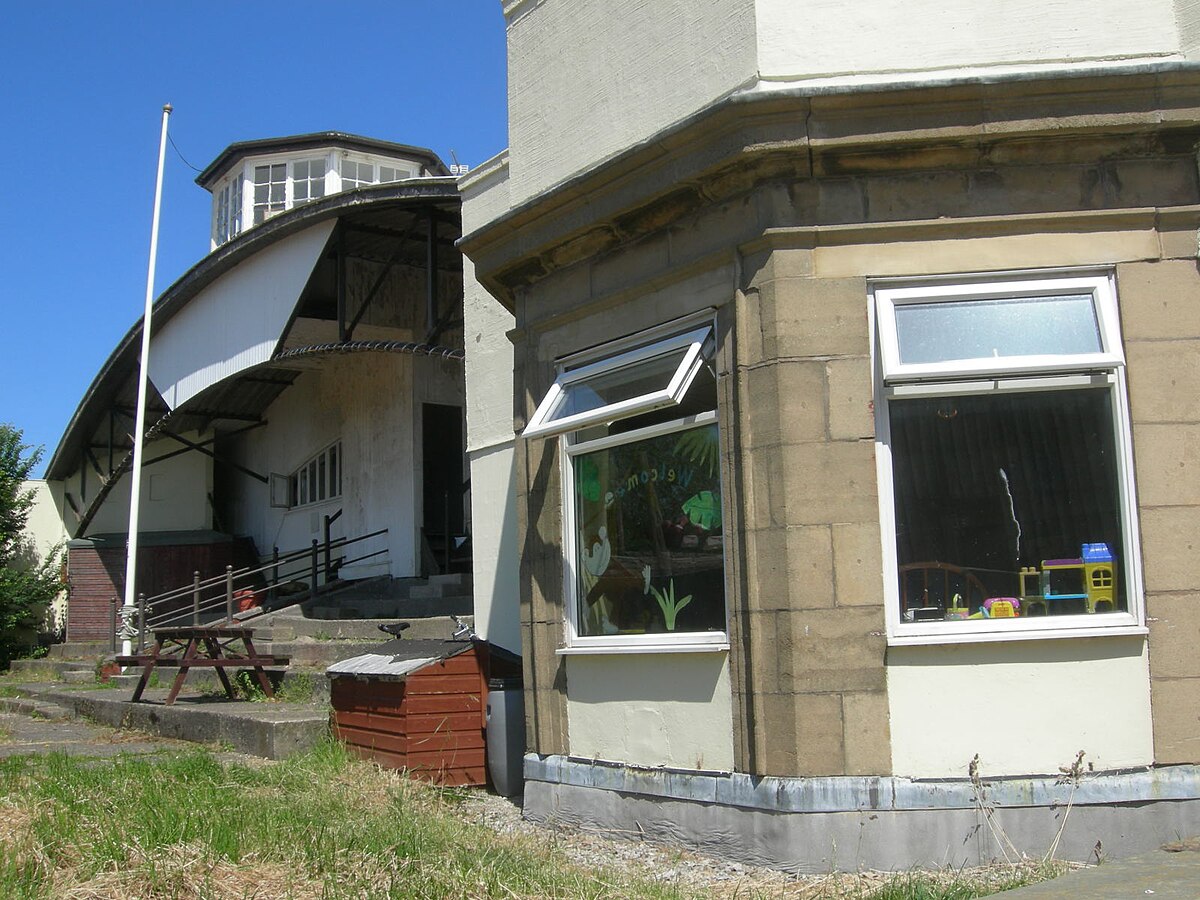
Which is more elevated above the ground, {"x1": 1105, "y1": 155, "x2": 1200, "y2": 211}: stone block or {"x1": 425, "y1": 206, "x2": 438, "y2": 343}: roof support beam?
{"x1": 425, "y1": 206, "x2": 438, "y2": 343}: roof support beam

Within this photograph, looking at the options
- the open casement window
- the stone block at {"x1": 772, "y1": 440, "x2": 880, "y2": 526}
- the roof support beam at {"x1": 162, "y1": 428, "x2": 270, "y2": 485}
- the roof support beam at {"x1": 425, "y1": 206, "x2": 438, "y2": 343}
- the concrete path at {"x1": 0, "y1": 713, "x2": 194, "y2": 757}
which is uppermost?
the roof support beam at {"x1": 425, "y1": 206, "x2": 438, "y2": 343}

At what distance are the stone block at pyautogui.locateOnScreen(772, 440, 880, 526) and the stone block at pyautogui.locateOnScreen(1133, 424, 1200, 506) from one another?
54.0 inches

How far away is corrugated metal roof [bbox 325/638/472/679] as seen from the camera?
8.62 meters

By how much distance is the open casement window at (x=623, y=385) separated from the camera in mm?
6793

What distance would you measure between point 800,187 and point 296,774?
5210 millimetres

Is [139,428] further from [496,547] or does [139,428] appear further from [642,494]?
[642,494]

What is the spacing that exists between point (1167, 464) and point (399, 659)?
551 cm

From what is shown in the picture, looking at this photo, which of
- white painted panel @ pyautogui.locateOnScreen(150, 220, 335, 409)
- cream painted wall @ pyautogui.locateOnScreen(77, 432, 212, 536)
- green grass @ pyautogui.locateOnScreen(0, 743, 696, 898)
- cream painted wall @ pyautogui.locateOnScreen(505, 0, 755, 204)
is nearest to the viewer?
green grass @ pyautogui.locateOnScreen(0, 743, 696, 898)

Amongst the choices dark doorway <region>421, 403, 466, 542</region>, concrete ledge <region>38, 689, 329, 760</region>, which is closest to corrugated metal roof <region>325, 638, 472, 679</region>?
concrete ledge <region>38, 689, 329, 760</region>

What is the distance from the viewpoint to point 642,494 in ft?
24.3

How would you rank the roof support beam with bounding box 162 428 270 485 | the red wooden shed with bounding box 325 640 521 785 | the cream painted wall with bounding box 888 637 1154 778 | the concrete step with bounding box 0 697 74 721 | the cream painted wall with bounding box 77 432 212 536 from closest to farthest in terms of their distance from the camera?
the cream painted wall with bounding box 888 637 1154 778, the red wooden shed with bounding box 325 640 521 785, the concrete step with bounding box 0 697 74 721, the roof support beam with bounding box 162 428 270 485, the cream painted wall with bounding box 77 432 212 536

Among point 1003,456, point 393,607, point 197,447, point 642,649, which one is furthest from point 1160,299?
point 197,447

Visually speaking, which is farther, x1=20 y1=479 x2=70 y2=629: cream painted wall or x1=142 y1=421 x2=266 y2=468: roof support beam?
x1=20 y1=479 x2=70 y2=629: cream painted wall

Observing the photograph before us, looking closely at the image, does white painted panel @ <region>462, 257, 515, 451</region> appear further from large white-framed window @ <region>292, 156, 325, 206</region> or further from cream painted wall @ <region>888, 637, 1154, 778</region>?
large white-framed window @ <region>292, 156, 325, 206</region>
